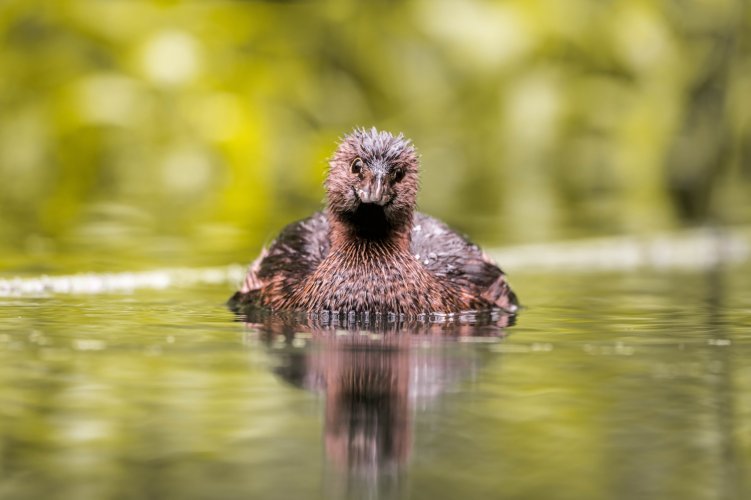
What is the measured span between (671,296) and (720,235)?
3675mm

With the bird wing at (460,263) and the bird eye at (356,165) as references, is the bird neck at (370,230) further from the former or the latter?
the bird wing at (460,263)

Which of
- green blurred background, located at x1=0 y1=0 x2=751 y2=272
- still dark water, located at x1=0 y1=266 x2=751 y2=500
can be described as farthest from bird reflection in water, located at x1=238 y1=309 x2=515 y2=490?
green blurred background, located at x1=0 y1=0 x2=751 y2=272

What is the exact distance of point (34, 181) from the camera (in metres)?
19.9

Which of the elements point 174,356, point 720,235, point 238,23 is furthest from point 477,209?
point 174,356

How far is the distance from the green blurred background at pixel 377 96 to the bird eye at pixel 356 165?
8.91m

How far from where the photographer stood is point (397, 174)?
9.39 meters

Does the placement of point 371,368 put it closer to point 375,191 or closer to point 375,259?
point 375,191

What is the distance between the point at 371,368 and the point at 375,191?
2.22 meters

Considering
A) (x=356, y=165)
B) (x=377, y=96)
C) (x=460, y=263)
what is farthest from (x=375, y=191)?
(x=377, y=96)

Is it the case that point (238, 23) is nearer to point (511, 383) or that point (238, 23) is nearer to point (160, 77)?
point (160, 77)

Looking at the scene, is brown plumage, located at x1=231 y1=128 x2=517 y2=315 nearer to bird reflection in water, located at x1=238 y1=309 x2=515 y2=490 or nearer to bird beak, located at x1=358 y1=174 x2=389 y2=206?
bird beak, located at x1=358 y1=174 x2=389 y2=206

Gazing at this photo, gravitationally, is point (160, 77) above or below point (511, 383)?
above

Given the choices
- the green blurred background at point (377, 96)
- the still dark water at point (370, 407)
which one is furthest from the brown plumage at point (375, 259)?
the green blurred background at point (377, 96)

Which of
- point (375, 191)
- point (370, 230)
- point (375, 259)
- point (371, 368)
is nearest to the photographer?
point (371, 368)
